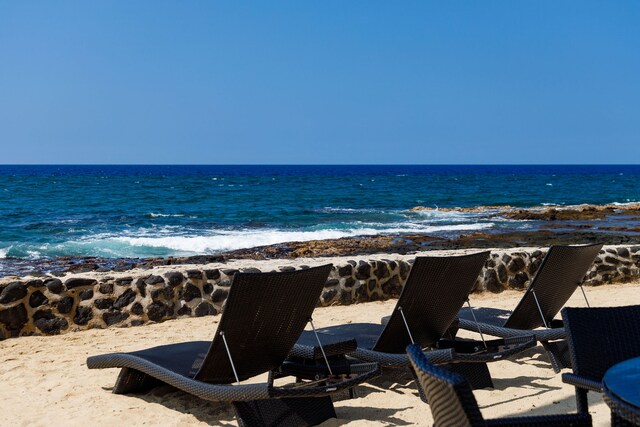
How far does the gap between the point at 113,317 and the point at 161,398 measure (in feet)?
9.21

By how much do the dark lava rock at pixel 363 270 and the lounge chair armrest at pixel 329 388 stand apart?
4103 millimetres

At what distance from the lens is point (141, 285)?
7484 mm

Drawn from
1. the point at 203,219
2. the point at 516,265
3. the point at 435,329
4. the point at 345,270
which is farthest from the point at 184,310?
the point at 203,219

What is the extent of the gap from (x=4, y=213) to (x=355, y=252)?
21.7m

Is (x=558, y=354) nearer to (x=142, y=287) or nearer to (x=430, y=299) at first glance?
(x=430, y=299)

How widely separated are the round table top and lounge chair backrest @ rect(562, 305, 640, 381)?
0.48 meters

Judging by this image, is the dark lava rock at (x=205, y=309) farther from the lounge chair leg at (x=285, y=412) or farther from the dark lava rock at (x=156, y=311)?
the lounge chair leg at (x=285, y=412)

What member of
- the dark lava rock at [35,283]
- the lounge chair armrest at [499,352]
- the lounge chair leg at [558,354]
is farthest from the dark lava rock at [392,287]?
the dark lava rock at [35,283]

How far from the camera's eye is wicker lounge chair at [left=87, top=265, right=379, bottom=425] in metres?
3.86

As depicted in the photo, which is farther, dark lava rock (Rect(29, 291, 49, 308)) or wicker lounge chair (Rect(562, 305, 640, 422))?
dark lava rock (Rect(29, 291, 49, 308))

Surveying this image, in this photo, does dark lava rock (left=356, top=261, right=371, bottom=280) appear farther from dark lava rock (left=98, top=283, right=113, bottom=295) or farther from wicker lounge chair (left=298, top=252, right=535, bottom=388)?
wicker lounge chair (left=298, top=252, right=535, bottom=388)

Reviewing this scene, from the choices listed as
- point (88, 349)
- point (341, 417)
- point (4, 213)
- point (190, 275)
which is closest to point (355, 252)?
point (190, 275)

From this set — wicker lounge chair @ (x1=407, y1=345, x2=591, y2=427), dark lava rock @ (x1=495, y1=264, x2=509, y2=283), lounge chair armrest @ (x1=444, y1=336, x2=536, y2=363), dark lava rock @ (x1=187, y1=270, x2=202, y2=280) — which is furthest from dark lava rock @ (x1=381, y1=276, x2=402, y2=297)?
wicker lounge chair @ (x1=407, y1=345, x2=591, y2=427)

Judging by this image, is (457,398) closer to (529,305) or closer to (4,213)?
(529,305)
